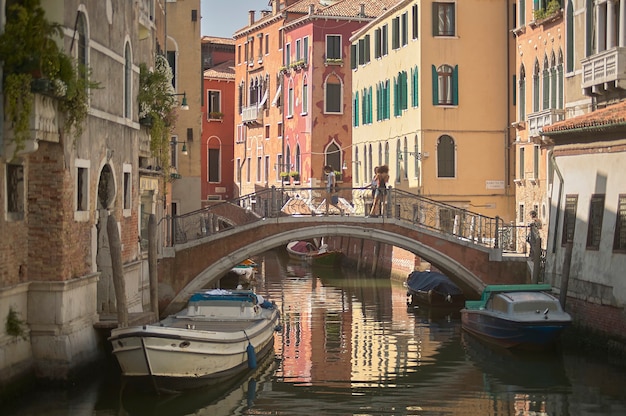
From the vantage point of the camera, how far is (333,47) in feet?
146

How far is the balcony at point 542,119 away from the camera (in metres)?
24.5

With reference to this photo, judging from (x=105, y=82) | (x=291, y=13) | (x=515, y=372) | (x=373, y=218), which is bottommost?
(x=515, y=372)

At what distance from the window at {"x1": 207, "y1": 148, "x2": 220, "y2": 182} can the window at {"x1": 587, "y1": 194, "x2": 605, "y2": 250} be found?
115ft

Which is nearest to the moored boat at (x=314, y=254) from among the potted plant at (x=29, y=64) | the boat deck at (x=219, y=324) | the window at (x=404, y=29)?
the window at (x=404, y=29)

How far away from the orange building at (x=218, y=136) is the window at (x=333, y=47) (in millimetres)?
10237

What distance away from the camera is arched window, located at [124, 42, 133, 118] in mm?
19578

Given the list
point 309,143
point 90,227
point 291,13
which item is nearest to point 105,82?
point 90,227

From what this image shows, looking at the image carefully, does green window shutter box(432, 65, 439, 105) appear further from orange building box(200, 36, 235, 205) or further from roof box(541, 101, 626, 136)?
orange building box(200, 36, 235, 205)

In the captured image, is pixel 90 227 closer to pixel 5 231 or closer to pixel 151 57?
pixel 5 231

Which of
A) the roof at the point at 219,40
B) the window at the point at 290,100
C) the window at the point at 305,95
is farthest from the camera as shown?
the roof at the point at 219,40

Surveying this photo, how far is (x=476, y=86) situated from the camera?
106 feet

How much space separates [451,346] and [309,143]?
23577 mm

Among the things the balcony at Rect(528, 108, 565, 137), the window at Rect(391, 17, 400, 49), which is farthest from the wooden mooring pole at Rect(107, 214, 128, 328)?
the window at Rect(391, 17, 400, 49)

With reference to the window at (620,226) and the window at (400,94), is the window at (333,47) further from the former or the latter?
the window at (620,226)
